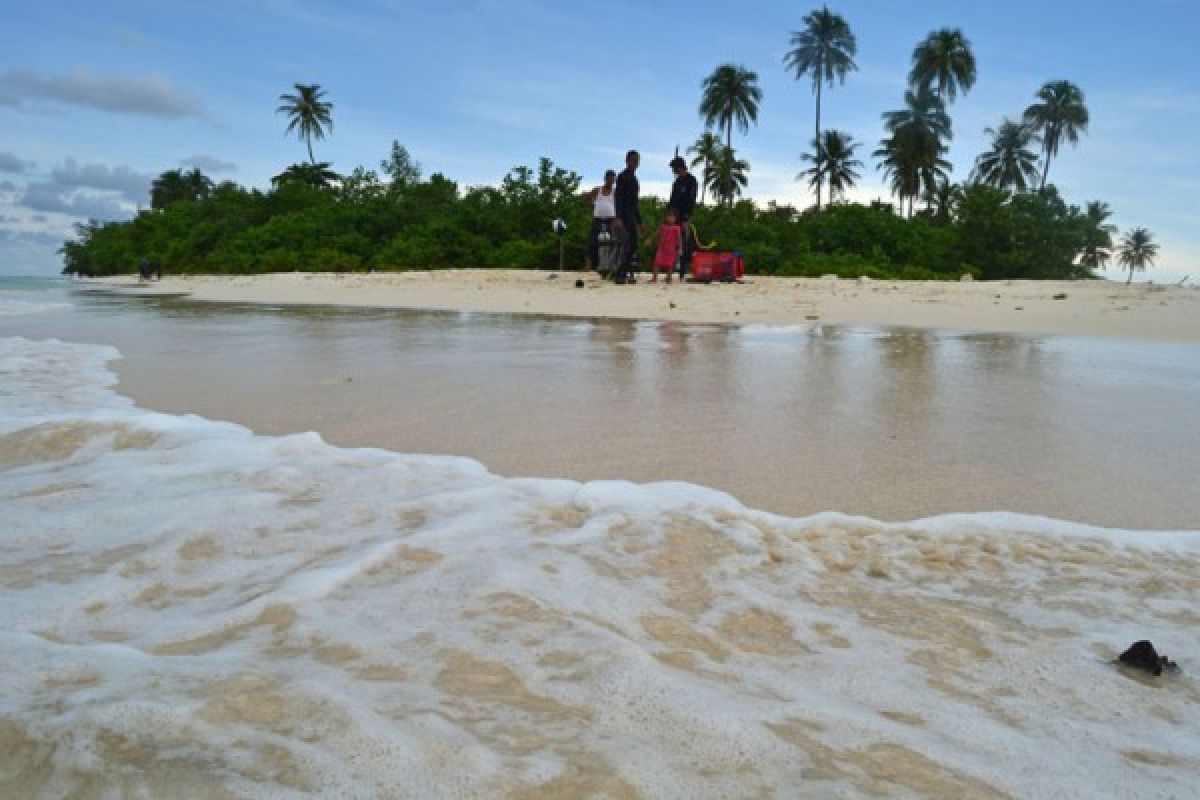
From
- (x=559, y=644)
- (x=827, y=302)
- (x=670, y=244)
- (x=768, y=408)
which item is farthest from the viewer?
(x=670, y=244)

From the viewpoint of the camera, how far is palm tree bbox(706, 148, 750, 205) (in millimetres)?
50219

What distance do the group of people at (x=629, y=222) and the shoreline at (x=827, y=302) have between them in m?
0.51

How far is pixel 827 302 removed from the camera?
10008mm

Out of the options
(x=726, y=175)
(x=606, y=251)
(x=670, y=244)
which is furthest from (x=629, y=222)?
(x=726, y=175)

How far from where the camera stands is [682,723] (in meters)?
1.18

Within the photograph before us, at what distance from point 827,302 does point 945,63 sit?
4820 cm

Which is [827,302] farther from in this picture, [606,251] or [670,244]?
[606,251]

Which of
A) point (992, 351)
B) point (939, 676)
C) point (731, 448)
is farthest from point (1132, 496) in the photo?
point (992, 351)

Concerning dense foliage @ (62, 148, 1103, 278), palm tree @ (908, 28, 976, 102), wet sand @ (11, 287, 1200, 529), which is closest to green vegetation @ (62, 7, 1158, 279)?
dense foliage @ (62, 148, 1103, 278)

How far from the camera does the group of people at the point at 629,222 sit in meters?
11.4

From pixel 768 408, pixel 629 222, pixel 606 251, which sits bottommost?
pixel 768 408

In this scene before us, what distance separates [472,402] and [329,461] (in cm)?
112

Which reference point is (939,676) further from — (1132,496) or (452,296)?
(452,296)

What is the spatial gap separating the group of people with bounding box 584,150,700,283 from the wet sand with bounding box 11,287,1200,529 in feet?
17.7
